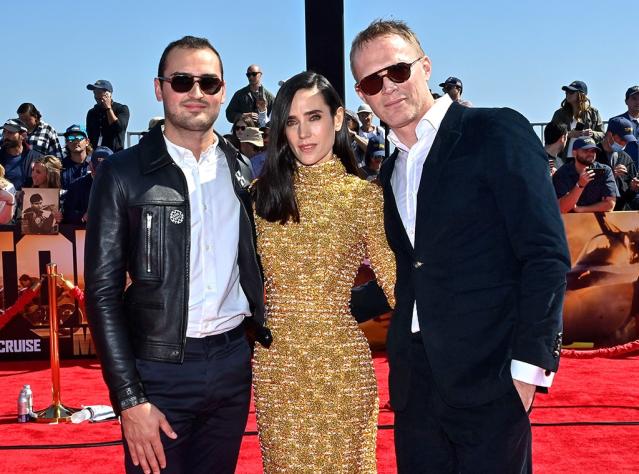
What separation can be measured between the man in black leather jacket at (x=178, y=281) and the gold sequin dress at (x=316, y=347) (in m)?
0.21

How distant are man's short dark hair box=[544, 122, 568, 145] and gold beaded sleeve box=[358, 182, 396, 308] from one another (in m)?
7.96

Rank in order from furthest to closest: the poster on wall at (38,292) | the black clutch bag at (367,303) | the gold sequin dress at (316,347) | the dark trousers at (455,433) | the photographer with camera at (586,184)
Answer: the photographer with camera at (586,184), the poster on wall at (38,292), the black clutch bag at (367,303), the gold sequin dress at (316,347), the dark trousers at (455,433)

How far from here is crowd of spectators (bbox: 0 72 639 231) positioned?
938 cm

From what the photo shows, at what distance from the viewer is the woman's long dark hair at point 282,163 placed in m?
3.47

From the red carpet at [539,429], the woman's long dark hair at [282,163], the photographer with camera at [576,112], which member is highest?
the photographer with camera at [576,112]

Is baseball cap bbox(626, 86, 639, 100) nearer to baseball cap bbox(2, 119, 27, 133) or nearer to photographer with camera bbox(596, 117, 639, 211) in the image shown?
photographer with camera bbox(596, 117, 639, 211)

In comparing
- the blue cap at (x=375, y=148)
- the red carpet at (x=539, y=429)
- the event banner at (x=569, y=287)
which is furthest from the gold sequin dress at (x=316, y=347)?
the blue cap at (x=375, y=148)

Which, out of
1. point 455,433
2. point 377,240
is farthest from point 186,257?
point 455,433

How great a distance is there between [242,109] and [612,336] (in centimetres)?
605

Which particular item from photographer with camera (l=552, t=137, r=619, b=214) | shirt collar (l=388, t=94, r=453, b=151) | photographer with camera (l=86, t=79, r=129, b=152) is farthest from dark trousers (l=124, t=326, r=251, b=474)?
photographer with camera (l=86, t=79, r=129, b=152)

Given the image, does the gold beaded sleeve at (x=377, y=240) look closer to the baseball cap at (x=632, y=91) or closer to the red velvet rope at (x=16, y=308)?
the red velvet rope at (x=16, y=308)

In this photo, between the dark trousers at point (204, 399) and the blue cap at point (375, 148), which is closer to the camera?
the dark trousers at point (204, 399)

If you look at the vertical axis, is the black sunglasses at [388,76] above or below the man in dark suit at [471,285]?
above

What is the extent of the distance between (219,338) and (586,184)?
708cm
